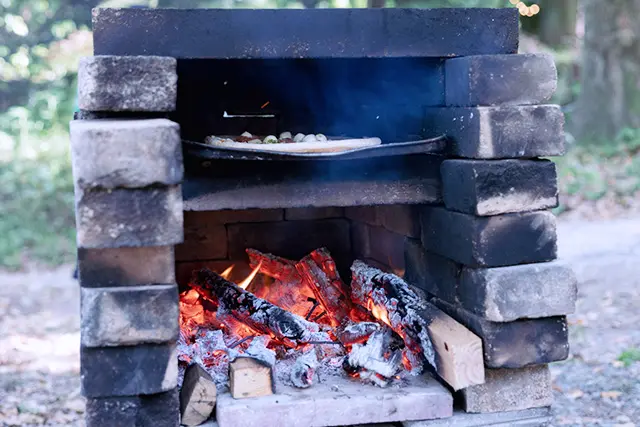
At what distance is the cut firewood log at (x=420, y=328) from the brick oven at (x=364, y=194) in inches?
0.4

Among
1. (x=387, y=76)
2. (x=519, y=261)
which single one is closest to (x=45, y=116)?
(x=387, y=76)

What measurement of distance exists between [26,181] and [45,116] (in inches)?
102

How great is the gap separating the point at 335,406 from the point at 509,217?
927 millimetres

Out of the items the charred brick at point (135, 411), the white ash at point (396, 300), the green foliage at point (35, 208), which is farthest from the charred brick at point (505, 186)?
the green foliage at point (35, 208)

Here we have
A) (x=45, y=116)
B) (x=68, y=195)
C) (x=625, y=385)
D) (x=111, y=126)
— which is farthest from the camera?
(x=45, y=116)

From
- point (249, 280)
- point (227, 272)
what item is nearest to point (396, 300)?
point (249, 280)

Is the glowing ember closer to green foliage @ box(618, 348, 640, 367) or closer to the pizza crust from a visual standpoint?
the pizza crust

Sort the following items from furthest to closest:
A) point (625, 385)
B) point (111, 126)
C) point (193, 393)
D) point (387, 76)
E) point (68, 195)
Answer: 1. point (68, 195)
2. point (625, 385)
3. point (387, 76)
4. point (193, 393)
5. point (111, 126)

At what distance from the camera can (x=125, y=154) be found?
2271 millimetres

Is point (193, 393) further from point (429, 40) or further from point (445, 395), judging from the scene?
point (429, 40)

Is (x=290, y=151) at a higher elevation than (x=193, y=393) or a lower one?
higher

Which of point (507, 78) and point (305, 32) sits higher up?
point (305, 32)

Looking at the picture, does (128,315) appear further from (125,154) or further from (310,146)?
(310,146)

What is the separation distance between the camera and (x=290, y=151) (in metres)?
2.70
